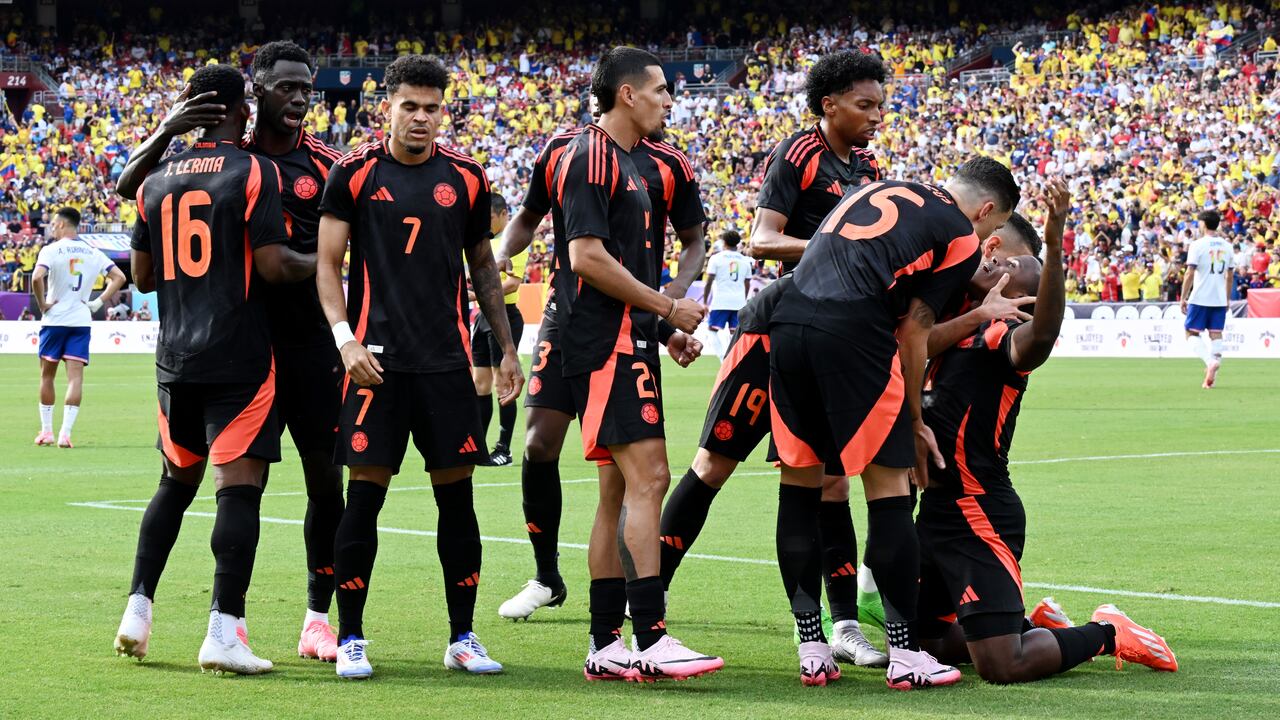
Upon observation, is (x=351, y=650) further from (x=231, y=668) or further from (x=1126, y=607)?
(x=1126, y=607)

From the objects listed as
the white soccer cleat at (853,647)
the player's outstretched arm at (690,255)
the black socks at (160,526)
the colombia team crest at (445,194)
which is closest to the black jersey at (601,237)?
the player's outstretched arm at (690,255)

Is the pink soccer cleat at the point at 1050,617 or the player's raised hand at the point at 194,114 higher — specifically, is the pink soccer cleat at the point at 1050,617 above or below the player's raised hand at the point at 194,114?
below

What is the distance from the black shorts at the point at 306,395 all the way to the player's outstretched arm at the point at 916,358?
2343mm

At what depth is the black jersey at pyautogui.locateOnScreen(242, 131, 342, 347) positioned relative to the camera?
6.74 m

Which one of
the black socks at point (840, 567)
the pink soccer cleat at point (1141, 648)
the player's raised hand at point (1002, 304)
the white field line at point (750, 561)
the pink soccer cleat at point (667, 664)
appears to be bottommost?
the white field line at point (750, 561)

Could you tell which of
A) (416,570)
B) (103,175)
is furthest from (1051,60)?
(416,570)

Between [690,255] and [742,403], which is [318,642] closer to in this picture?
[742,403]

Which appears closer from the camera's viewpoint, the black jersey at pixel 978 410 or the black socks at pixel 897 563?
the black socks at pixel 897 563

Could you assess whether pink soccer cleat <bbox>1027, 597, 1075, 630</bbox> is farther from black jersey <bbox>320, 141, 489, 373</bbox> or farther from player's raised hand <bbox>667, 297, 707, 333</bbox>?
black jersey <bbox>320, 141, 489, 373</bbox>

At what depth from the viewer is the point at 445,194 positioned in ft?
20.7

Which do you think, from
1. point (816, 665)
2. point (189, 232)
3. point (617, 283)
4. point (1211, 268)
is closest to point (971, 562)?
point (816, 665)

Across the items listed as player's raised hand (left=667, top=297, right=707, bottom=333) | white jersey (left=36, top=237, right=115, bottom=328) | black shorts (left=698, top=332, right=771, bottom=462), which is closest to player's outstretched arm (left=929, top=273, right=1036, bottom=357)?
black shorts (left=698, top=332, right=771, bottom=462)

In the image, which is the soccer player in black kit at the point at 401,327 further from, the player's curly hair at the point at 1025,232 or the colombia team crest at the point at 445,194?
the player's curly hair at the point at 1025,232

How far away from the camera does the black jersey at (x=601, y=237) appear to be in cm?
613
